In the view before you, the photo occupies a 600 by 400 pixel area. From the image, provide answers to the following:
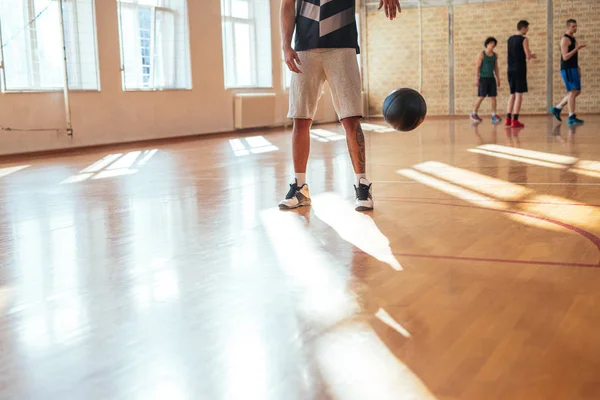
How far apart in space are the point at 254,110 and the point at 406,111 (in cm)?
866

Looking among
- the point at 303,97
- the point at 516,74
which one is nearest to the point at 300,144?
the point at 303,97

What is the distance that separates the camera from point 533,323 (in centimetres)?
185

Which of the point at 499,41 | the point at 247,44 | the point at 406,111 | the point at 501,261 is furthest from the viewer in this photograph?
the point at 499,41

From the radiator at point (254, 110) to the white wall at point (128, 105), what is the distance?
137 mm

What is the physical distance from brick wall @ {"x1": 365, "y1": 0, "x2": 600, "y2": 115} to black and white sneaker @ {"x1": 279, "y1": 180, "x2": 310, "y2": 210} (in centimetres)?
1245

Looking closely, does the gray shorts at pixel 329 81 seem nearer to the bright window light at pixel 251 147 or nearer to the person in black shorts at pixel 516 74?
the bright window light at pixel 251 147

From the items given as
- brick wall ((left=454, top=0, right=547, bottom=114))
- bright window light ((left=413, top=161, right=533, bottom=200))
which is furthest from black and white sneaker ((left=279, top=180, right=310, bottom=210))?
brick wall ((left=454, top=0, right=547, bottom=114))

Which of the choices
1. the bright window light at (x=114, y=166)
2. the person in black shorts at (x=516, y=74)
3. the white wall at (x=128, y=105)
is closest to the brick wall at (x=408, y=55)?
the white wall at (x=128, y=105)

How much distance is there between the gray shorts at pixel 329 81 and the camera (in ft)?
12.7

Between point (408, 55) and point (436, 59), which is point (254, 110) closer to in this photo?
point (408, 55)

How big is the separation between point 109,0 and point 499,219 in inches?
298

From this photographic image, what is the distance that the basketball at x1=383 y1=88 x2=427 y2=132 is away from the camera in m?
4.20

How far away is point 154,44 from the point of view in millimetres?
10562

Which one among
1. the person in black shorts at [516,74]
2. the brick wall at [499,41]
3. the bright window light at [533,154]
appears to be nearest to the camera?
the bright window light at [533,154]
